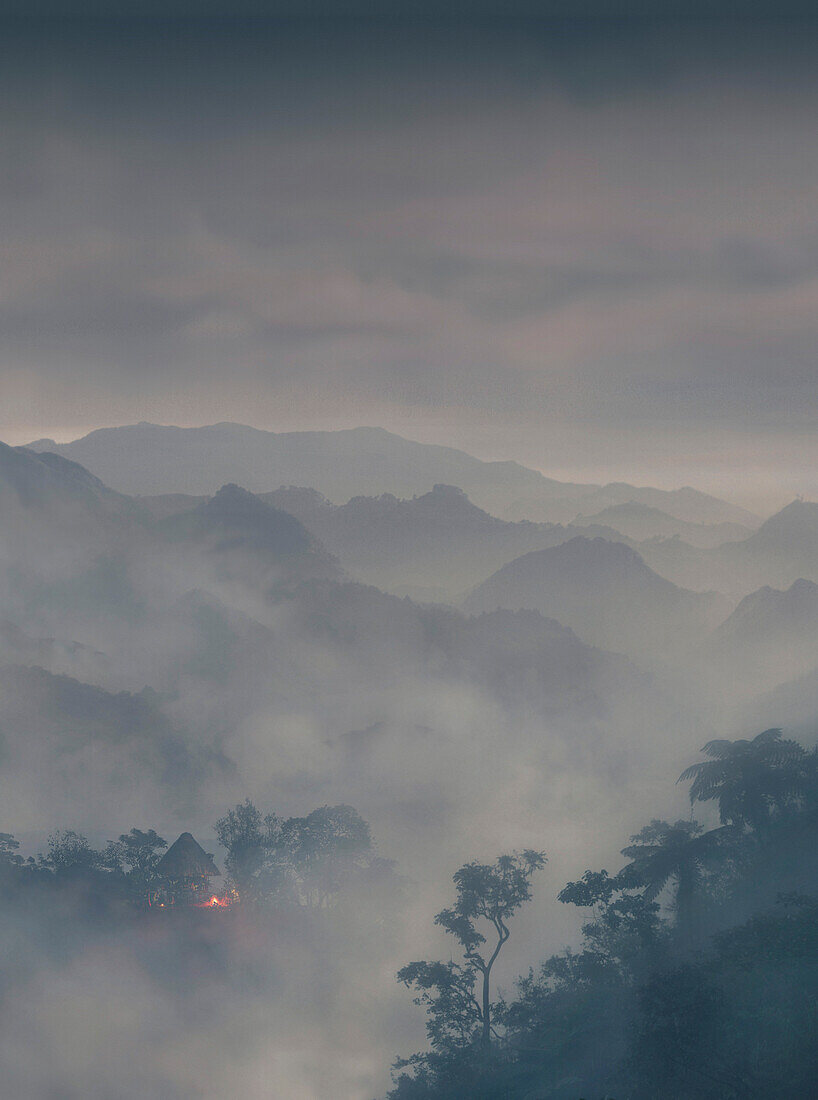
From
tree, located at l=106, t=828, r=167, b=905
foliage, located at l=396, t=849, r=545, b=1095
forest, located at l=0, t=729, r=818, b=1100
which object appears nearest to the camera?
forest, located at l=0, t=729, r=818, b=1100

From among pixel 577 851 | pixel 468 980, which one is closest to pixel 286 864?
pixel 468 980

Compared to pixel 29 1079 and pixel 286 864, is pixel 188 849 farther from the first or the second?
pixel 29 1079

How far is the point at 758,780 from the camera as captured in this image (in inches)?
2702

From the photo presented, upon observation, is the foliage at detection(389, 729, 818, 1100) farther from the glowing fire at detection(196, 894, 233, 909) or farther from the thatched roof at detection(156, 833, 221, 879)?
the thatched roof at detection(156, 833, 221, 879)

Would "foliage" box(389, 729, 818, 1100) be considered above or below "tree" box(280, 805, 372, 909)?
below

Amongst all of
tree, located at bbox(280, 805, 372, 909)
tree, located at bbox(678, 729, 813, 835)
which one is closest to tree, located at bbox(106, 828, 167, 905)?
tree, located at bbox(280, 805, 372, 909)

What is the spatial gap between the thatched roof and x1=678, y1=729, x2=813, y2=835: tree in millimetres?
64155

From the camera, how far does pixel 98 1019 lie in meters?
105

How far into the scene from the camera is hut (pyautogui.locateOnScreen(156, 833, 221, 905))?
348 ft

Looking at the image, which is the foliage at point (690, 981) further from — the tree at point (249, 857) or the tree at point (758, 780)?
the tree at point (249, 857)

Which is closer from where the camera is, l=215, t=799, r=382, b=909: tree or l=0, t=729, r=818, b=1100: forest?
l=0, t=729, r=818, b=1100: forest

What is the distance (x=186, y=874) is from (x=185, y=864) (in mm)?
1210

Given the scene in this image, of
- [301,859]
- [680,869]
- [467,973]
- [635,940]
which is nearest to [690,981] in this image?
[680,869]

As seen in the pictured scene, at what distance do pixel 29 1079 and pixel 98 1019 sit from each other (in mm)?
10047
